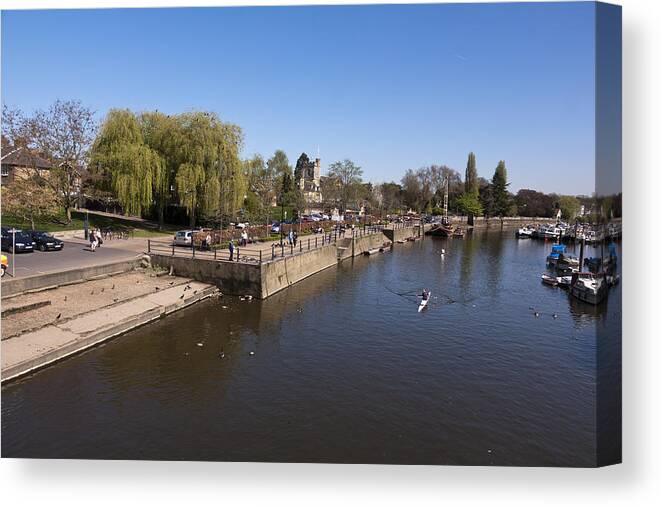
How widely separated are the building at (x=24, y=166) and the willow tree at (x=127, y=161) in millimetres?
4916

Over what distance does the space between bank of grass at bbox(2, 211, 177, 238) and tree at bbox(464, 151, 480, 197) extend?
95.7 meters

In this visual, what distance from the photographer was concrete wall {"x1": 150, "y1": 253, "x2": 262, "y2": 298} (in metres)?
30.6

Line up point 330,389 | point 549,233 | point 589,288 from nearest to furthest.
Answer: point 330,389 → point 589,288 → point 549,233

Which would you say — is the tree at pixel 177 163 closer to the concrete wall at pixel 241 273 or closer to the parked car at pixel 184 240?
the parked car at pixel 184 240

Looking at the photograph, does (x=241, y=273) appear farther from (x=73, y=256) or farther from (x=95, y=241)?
(x=95, y=241)

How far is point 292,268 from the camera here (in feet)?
118

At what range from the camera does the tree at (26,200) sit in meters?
38.3

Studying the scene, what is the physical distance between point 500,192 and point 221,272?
107729mm

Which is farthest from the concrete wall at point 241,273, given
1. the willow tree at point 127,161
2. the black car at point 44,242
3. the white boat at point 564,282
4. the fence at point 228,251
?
the white boat at point 564,282

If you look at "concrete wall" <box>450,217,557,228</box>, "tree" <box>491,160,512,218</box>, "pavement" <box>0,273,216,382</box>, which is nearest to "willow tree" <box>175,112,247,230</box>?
"pavement" <box>0,273,216,382</box>

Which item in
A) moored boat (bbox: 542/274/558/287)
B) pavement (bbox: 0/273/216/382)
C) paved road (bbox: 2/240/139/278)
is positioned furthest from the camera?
moored boat (bbox: 542/274/558/287)

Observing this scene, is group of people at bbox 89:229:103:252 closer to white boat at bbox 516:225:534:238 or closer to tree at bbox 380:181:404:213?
white boat at bbox 516:225:534:238

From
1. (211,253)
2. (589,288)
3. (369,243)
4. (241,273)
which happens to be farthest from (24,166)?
(589,288)

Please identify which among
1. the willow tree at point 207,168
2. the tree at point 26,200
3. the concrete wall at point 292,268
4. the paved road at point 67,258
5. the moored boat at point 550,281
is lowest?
the moored boat at point 550,281
